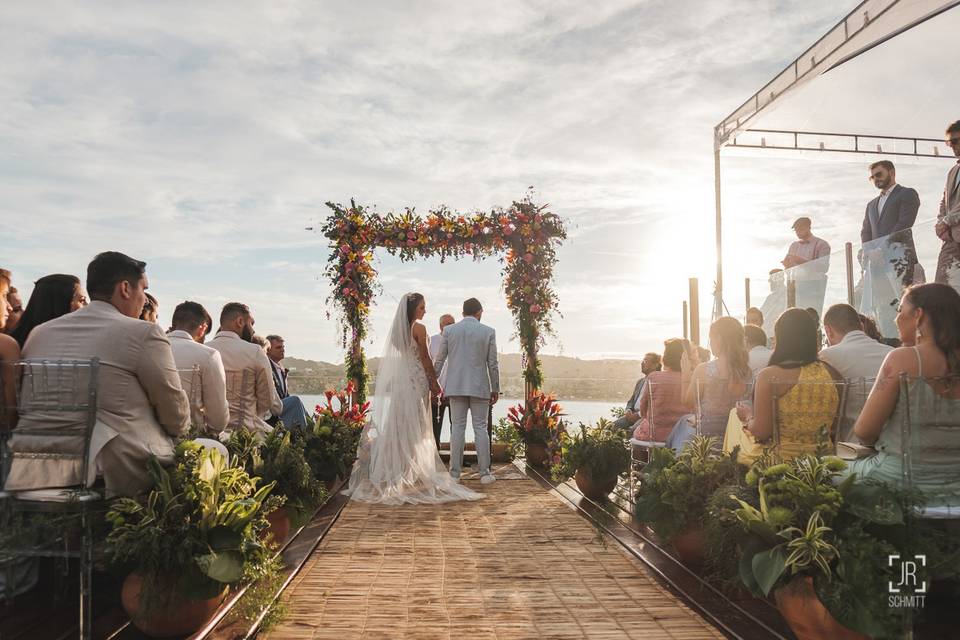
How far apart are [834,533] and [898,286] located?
381 centimetres

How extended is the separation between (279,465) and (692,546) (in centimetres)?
233

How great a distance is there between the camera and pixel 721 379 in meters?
4.37

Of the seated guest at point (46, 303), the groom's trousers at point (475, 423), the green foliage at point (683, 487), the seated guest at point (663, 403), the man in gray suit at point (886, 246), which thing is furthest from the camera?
the groom's trousers at point (475, 423)

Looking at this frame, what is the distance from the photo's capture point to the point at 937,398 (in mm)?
2791

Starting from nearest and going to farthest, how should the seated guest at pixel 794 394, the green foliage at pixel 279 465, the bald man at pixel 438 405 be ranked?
the seated guest at pixel 794 394 < the green foliage at pixel 279 465 < the bald man at pixel 438 405

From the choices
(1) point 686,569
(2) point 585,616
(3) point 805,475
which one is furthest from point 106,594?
(3) point 805,475

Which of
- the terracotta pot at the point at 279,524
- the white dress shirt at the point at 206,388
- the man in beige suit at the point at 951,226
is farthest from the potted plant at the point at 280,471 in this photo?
the man in beige suit at the point at 951,226

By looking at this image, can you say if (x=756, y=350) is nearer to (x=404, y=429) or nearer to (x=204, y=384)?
(x=404, y=429)

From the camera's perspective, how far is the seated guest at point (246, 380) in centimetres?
498

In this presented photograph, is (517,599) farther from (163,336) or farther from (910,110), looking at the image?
(910,110)

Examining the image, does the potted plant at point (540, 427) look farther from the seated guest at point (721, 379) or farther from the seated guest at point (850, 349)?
the seated guest at point (850, 349)

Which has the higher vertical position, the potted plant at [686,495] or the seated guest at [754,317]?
the seated guest at [754,317]

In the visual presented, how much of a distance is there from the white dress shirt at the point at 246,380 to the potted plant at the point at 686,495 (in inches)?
105

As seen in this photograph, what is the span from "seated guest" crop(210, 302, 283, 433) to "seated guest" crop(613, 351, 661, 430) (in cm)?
335
